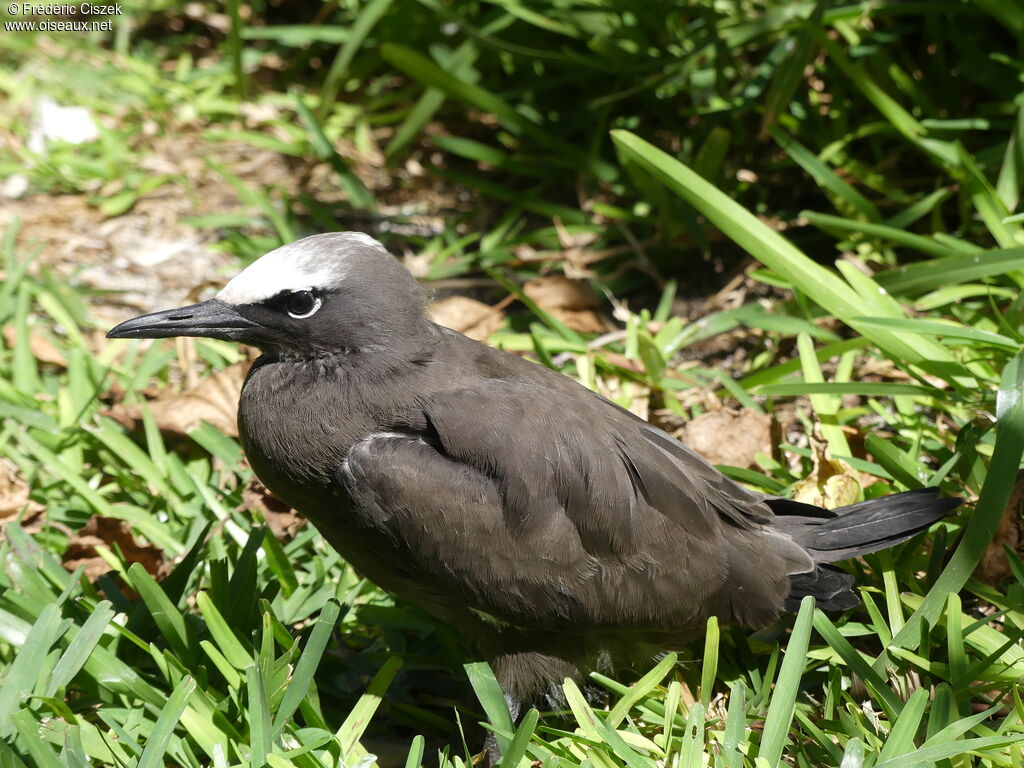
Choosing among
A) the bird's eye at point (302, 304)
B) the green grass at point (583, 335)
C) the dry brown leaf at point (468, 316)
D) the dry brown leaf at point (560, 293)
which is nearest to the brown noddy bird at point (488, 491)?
the bird's eye at point (302, 304)

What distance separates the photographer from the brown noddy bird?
2590mm

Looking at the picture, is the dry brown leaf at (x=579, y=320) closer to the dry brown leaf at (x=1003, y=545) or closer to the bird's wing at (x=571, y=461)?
the bird's wing at (x=571, y=461)

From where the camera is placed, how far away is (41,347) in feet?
13.6

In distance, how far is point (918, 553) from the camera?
3127 mm

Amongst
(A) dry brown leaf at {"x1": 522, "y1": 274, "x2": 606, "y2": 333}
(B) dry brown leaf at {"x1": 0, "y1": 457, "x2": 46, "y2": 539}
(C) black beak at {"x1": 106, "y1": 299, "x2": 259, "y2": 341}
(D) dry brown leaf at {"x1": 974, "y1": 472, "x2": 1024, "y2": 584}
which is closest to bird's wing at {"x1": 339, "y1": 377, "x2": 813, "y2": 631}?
(C) black beak at {"x1": 106, "y1": 299, "x2": 259, "y2": 341}

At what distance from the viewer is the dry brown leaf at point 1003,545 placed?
9.87ft

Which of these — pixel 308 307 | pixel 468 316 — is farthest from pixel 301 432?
pixel 468 316

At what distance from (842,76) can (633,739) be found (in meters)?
2.98

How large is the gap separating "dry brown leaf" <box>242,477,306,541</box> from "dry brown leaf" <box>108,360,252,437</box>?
315 mm

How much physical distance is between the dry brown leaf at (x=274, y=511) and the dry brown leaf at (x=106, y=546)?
13.4 inches

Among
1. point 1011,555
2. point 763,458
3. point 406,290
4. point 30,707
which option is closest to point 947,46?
point 763,458

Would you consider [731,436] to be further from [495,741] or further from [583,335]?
[495,741]

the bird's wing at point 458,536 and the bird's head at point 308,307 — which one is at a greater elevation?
the bird's head at point 308,307

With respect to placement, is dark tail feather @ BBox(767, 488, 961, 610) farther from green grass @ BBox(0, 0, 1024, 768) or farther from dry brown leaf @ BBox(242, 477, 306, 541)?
dry brown leaf @ BBox(242, 477, 306, 541)
